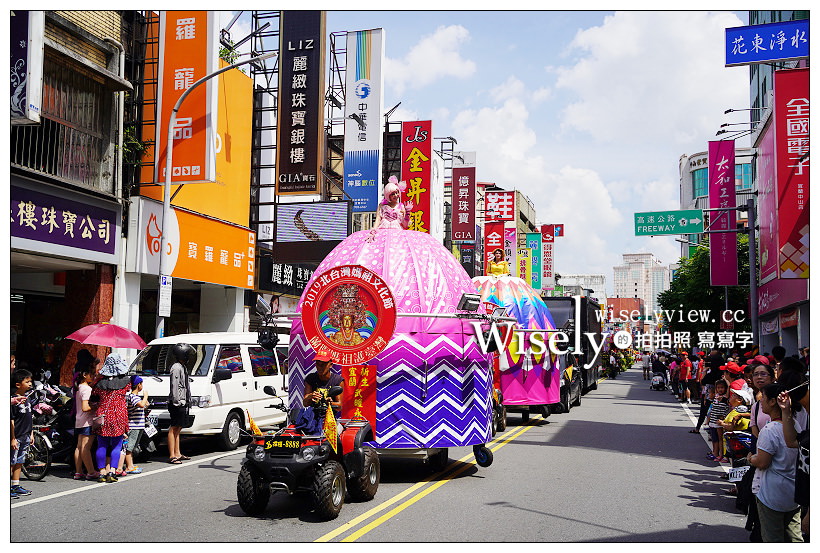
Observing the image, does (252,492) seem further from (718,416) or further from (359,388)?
(718,416)

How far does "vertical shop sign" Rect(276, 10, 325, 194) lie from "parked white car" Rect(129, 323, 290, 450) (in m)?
9.14

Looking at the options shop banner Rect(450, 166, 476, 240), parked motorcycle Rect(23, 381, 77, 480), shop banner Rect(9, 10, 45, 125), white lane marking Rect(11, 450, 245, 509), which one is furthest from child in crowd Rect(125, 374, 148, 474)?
shop banner Rect(450, 166, 476, 240)

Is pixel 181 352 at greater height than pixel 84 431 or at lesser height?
greater

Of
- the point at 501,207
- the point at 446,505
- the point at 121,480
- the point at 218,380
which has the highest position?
the point at 501,207

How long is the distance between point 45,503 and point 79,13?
13.5m

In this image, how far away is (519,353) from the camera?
640 inches

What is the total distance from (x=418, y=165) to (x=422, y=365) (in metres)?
22.7

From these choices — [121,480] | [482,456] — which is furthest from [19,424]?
[482,456]

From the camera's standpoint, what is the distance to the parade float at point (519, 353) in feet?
52.7

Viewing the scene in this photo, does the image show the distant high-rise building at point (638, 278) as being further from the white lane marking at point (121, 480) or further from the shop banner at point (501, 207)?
the white lane marking at point (121, 480)

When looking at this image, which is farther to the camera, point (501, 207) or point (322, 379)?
point (501, 207)

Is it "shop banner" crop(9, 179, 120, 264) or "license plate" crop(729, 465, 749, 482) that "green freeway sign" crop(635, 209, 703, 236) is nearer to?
"shop banner" crop(9, 179, 120, 264)

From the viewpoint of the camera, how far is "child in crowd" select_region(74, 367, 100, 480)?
34.2ft
